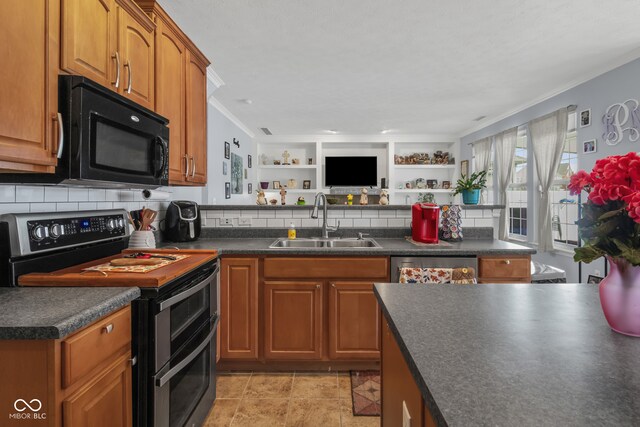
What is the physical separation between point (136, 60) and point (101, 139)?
611 millimetres

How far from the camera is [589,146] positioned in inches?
142

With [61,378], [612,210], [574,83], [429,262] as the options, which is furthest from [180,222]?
[574,83]

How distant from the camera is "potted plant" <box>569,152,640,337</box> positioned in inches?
29.4

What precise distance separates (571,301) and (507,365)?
1.98ft

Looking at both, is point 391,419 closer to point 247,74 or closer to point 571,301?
point 571,301

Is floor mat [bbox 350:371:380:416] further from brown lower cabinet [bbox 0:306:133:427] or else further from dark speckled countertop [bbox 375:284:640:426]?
brown lower cabinet [bbox 0:306:133:427]

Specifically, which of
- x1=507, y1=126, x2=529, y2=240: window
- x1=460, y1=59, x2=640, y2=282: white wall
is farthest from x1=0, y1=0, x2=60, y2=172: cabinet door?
x1=507, y1=126, x2=529, y2=240: window

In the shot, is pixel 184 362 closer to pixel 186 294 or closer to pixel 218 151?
pixel 186 294

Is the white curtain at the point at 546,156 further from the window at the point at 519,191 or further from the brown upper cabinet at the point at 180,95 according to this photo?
the brown upper cabinet at the point at 180,95

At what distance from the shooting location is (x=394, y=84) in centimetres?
→ 388

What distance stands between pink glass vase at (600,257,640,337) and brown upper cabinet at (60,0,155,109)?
1795mm

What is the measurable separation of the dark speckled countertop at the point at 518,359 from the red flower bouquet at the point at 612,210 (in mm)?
205

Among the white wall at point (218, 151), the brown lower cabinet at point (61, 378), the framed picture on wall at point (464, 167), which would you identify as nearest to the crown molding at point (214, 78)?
the white wall at point (218, 151)

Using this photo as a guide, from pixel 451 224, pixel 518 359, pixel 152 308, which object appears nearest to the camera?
pixel 518 359
